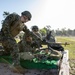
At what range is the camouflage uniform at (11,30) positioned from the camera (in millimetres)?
5367

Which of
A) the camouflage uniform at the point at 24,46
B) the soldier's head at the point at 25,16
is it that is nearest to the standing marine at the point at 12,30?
the soldier's head at the point at 25,16

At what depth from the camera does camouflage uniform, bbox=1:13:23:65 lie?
5.37 metres

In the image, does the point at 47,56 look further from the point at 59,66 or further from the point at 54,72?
the point at 54,72

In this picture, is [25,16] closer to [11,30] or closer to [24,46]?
[11,30]

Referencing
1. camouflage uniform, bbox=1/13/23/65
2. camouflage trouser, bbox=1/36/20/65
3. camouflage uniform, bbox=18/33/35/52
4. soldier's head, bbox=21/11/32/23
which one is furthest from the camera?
camouflage uniform, bbox=18/33/35/52

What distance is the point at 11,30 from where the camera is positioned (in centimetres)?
551

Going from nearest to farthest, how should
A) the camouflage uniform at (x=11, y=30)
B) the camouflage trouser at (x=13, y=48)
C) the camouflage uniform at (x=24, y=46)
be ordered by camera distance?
the camouflage trouser at (x=13, y=48), the camouflage uniform at (x=11, y=30), the camouflage uniform at (x=24, y=46)

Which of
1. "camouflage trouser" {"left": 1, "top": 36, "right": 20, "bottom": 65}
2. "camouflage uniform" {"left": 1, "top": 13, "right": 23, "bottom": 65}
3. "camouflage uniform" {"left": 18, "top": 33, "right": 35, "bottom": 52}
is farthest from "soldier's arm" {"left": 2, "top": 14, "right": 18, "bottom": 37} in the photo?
"camouflage uniform" {"left": 18, "top": 33, "right": 35, "bottom": 52}

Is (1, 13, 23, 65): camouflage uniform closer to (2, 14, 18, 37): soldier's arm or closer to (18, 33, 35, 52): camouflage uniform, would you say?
(2, 14, 18, 37): soldier's arm

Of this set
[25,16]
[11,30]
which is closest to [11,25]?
[11,30]

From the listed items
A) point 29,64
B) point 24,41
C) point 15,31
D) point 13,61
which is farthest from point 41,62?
point 24,41

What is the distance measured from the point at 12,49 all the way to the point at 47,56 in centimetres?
99

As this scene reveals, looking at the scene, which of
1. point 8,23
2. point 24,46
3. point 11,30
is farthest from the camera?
point 24,46

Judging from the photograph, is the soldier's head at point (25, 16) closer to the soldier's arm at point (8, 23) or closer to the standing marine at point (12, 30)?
the standing marine at point (12, 30)
